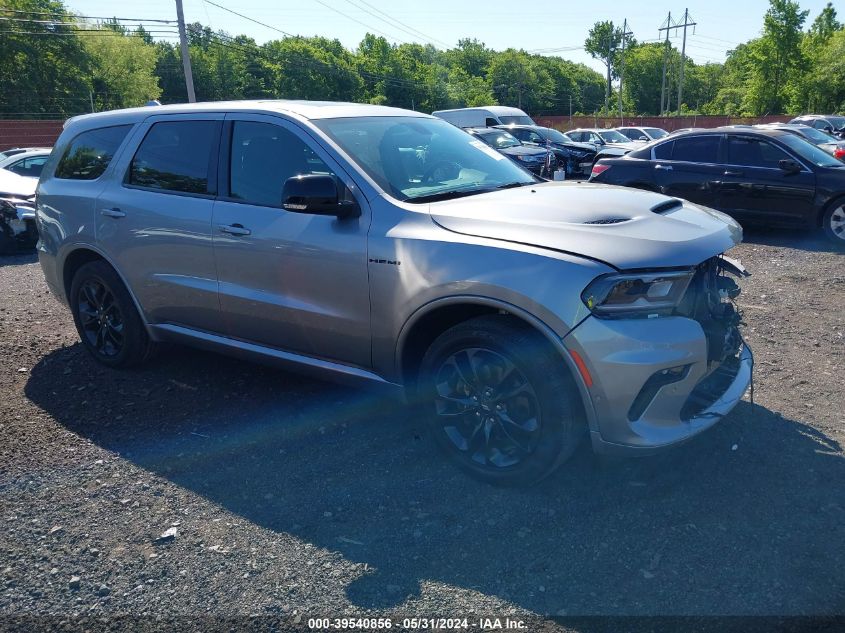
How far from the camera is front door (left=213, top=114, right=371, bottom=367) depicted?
3809 millimetres

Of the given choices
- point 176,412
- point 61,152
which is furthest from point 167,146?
point 176,412

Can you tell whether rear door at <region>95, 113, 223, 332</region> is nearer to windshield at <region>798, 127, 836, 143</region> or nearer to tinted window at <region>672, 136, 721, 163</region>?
tinted window at <region>672, 136, 721, 163</region>

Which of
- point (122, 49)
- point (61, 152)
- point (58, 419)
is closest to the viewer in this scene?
A: point (58, 419)

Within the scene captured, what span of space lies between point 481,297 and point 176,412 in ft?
7.90

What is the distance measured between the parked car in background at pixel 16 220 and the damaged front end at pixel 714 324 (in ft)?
33.6

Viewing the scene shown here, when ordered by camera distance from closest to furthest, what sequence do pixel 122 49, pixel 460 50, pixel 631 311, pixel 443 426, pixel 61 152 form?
pixel 631 311 < pixel 443 426 < pixel 61 152 < pixel 122 49 < pixel 460 50

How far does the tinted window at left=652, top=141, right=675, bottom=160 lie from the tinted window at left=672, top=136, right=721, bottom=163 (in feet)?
0.21

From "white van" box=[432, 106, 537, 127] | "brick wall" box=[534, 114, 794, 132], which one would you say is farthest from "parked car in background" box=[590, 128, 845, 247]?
"brick wall" box=[534, 114, 794, 132]

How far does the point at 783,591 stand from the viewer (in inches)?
109

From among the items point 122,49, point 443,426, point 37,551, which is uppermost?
point 122,49

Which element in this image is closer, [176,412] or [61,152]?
[176,412]

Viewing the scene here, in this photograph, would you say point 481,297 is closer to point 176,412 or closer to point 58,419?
point 176,412

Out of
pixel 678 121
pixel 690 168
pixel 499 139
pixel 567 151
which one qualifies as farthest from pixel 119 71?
pixel 690 168

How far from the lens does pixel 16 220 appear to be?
10.8 meters
